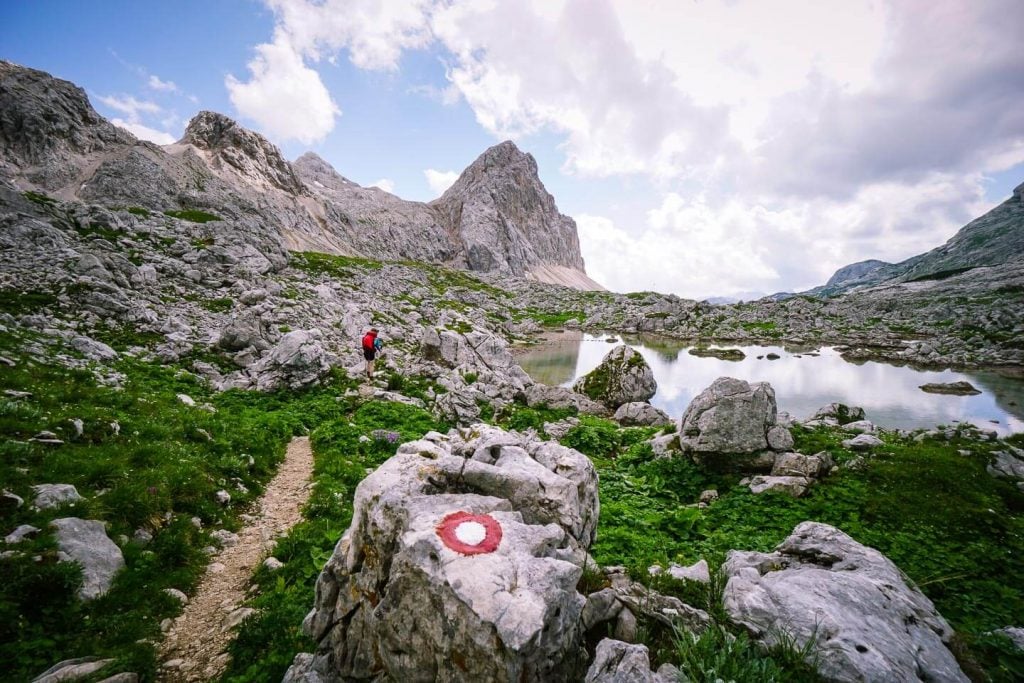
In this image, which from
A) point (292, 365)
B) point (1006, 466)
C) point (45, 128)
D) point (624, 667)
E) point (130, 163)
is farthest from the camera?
point (130, 163)

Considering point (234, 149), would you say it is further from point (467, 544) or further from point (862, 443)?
point (862, 443)

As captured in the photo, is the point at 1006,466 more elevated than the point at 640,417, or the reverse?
the point at 1006,466

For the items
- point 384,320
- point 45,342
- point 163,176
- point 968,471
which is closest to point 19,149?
point 163,176

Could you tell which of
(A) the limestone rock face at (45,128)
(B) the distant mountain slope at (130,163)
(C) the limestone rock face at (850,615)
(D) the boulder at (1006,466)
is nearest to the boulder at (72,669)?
(C) the limestone rock face at (850,615)

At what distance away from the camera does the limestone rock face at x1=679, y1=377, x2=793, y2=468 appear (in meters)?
13.5

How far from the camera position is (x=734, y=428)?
44.7ft

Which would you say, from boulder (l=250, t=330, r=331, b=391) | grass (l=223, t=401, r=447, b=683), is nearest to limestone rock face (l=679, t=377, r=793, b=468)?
grass (l=223, t=401, r=447, b=683)

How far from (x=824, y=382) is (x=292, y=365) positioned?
1830 inches

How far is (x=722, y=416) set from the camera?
45.5 feet

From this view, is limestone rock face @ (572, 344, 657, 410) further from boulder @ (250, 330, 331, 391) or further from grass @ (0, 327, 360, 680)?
grass @ (0, 327, 360, 680)

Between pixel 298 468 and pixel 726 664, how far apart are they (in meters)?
12.9

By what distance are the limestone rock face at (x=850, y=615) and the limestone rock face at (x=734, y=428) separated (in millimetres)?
6673

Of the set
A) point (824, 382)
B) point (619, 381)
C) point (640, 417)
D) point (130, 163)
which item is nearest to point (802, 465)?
point (640, 417)

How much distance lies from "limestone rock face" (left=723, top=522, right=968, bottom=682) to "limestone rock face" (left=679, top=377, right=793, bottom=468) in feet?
21.9
